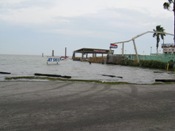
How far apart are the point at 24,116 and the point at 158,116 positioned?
11.6ft

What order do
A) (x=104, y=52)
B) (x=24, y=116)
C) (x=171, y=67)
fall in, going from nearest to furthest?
1. (x=24, y=116)
2. (x=171, y=67)
3. (x=104, y=52)

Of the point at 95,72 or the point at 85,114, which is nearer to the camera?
the point at 85,114

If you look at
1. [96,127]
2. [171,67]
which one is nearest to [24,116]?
[96,127]

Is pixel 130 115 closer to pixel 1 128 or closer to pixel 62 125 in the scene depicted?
pixel 62 125

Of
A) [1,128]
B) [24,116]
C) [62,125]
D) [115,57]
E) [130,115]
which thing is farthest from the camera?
[115,57]

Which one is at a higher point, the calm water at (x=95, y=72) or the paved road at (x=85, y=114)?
the paved road at (x=85, y=114)

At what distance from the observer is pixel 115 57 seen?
90.6 metres

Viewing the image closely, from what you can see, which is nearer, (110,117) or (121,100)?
(110,117)

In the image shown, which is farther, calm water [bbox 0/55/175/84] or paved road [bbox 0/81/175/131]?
calm water [bbox 0/55/175/84]

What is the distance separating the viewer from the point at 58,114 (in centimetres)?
759

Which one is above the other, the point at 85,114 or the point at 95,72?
the point at 85,114

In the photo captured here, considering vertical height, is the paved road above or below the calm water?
above

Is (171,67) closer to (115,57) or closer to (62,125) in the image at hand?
(115,57)

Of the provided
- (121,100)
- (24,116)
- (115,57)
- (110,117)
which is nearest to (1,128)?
(24,116)
